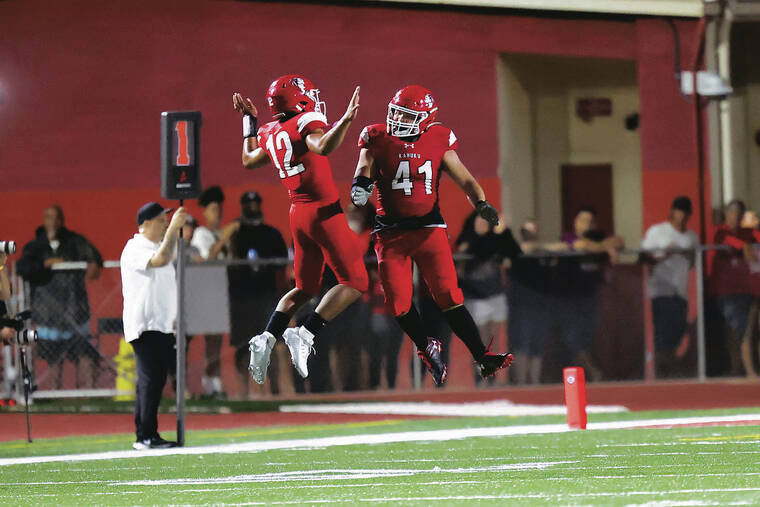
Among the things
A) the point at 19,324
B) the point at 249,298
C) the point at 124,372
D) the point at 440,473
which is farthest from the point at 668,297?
the point at 440,473

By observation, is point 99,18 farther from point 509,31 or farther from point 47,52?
point 509,31

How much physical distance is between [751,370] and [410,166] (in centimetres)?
960

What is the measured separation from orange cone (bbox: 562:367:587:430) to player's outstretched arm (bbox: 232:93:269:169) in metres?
4.41

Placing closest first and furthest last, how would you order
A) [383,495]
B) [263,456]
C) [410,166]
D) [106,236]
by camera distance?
[383,495] → [410,166] → [263,456] → [106,236]

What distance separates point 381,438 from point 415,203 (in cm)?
470

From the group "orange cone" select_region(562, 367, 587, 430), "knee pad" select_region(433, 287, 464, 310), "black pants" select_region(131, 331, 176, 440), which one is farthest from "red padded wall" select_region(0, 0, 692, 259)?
"knee pad" select_region(433, 287, 464, 310)

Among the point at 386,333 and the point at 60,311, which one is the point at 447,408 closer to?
the point at 386,333

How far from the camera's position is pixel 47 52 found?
2202 centimetres

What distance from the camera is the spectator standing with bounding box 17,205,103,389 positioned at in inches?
718

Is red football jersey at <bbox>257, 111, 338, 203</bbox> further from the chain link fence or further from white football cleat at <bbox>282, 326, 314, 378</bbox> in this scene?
the chain link fence

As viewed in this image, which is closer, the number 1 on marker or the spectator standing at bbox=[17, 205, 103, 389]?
the number 1 on marker

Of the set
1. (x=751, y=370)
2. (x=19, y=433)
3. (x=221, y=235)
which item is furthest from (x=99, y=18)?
(x=751, y=370)

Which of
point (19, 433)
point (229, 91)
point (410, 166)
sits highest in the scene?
point (229, 91)

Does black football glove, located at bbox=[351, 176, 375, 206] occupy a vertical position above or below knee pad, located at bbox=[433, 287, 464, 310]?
above
